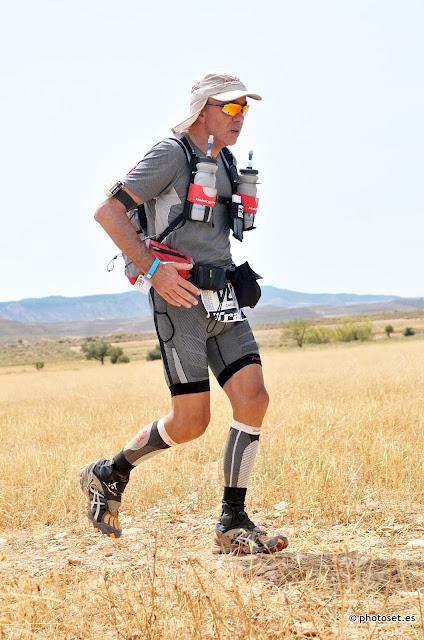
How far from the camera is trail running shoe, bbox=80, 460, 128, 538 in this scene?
4.85 m

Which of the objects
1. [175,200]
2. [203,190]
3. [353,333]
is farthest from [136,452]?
[353,333]

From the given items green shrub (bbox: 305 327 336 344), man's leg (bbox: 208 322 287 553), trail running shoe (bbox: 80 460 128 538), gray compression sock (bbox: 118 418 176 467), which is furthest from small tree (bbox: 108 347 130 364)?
man's leg (bbox: 208 322 287 553)

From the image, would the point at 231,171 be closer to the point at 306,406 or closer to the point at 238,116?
the point at 238,116

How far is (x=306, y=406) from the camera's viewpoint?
35.3 ft

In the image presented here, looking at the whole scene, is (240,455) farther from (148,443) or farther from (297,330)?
(297,330)

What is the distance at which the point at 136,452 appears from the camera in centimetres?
486

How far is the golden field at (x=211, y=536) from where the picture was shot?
316 centimetres

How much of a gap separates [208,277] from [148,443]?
1147mm

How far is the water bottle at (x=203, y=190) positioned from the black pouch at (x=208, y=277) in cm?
29

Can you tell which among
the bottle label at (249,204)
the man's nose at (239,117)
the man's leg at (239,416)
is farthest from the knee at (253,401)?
the man's nose at (239,117)

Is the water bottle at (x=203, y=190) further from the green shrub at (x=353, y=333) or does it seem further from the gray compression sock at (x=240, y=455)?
the green shrub at (x=353, y=333)

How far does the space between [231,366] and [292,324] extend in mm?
58555

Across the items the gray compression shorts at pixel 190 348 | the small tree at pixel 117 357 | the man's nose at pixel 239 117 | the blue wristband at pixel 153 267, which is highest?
the man's nose at pixel 239 117

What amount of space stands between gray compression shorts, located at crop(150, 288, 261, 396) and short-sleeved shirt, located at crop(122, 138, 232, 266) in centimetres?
35
